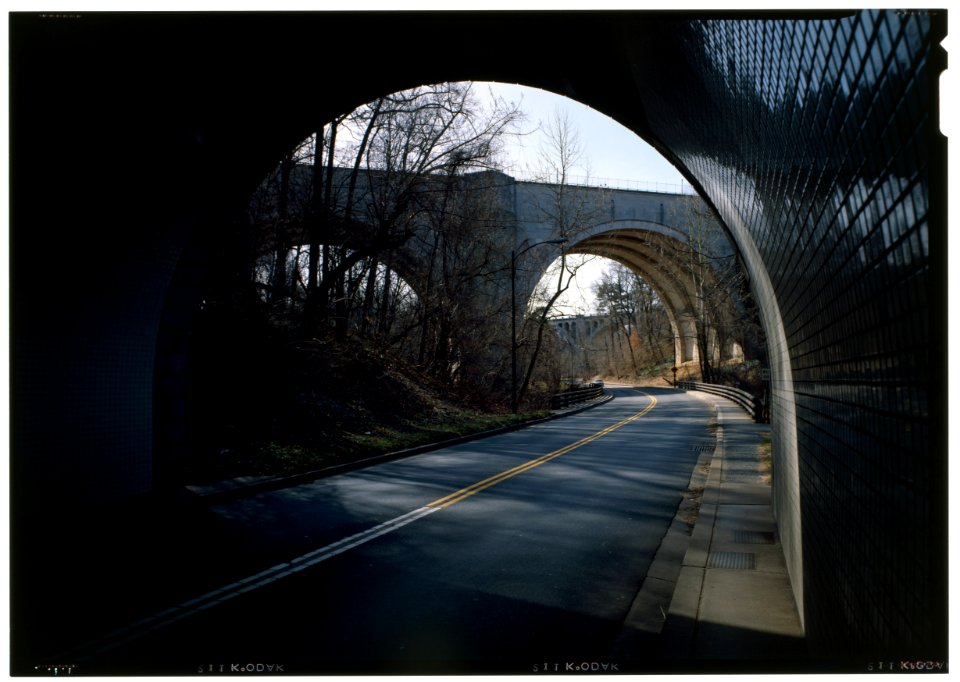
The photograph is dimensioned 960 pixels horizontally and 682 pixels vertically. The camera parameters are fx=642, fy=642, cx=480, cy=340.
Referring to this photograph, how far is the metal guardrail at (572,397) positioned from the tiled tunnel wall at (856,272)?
29.2m

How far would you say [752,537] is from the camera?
6.69 metres

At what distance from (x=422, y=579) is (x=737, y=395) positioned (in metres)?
29.3

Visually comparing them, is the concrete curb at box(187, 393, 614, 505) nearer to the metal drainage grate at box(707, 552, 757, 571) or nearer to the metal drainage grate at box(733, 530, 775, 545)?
the metal drainage grate at box(707, 552, 757, 571)

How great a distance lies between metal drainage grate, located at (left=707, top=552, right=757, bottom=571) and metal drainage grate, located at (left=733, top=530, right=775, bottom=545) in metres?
0.48

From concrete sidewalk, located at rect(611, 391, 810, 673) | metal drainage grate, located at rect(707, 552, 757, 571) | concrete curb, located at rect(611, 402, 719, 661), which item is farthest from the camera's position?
metal drainage grate, located at rect(707, 552, 757, 571)

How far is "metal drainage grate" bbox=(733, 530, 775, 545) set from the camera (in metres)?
6.47

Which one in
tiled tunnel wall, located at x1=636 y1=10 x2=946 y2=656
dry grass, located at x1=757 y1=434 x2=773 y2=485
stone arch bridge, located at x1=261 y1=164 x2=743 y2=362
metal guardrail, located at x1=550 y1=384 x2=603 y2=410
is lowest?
metal guardrail, located at x1=550 y1=384 x2=603 y2=410

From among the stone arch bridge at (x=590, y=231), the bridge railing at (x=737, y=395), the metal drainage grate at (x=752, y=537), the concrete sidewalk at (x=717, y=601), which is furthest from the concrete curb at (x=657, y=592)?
the bridge railing at (x=737, y=395)

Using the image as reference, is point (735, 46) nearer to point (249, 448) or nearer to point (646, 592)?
point (646, 592)

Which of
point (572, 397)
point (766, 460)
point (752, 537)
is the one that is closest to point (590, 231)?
point (572, 397)

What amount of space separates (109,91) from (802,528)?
242 inches

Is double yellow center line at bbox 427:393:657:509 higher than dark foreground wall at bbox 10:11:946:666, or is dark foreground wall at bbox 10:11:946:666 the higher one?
dark foreground wall at bbox 10:11:946:666

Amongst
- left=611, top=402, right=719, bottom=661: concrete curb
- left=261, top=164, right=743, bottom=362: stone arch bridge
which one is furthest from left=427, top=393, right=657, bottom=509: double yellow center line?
left=261, top=164, right=743, bottom=362: stone arch bridge

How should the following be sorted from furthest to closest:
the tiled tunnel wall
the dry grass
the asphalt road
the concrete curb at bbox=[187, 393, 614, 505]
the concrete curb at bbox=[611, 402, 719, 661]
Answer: the dry grass, the concrete curb at bbox=[187, 393, 614, 505], the concrete curb at bbox=[611, 402, 719, 661], the asphalt road, the tiled tunnel wall
